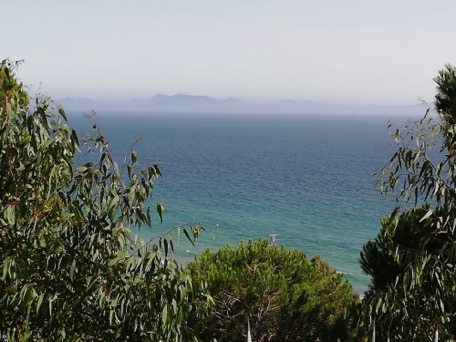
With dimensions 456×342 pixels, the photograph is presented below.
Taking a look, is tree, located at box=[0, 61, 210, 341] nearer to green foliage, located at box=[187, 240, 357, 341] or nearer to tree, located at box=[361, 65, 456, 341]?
tree, located at box=[361, 65, 456, 341]

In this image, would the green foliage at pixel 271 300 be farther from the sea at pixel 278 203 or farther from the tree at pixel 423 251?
the sea at pixel 278 203

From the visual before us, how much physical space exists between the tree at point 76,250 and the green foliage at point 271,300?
15.4 ft

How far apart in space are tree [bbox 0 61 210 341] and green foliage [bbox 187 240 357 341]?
15.4 ft

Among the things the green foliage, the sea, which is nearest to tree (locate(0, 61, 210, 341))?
the green foliage

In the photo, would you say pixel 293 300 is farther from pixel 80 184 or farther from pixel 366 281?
pixel 366 281

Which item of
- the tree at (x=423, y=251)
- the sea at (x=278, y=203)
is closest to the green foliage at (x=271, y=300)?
the tree at (x=423, y=251)

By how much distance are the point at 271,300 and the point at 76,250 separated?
5806mm

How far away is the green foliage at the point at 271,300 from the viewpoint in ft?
35.0

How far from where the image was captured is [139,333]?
5711 millimetres

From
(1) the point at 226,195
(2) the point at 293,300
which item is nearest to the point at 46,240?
(2) the point at 293,300

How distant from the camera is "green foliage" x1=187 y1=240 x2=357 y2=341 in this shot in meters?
10.7

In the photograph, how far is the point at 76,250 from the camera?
5.66 metres

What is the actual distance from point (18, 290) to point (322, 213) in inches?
1761

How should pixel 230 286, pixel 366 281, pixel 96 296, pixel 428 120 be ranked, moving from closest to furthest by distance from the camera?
1. pixel 96 296
2. pixel 428 120
3. pixel 230 286
4. pixel 366 281
